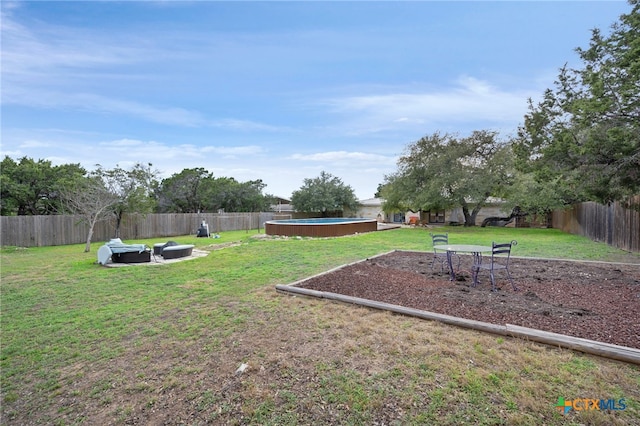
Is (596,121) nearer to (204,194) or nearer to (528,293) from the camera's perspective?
(528,293)

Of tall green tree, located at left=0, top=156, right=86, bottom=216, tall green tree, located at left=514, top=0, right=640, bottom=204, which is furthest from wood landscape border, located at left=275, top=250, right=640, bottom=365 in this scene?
tall green tree, located at left=0, top=156, right=86, bottom=216

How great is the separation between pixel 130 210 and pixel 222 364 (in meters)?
14.9

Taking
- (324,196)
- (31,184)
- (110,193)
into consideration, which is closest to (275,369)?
(110,193)

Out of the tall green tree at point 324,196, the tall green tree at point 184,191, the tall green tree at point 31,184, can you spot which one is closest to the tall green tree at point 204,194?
the tall green tree at point 184,191

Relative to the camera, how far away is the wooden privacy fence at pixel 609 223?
356 inches

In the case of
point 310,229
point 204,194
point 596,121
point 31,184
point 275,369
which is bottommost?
point 275,369

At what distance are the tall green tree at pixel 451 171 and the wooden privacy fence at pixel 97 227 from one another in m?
11.8

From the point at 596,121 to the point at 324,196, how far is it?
23.2 m

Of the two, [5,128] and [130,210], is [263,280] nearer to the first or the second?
[5,128]

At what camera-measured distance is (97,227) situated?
14.5m

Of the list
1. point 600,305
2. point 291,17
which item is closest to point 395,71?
point 291,17

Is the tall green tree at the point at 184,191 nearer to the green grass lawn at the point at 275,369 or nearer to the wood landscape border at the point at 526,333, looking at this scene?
the green grass lawn at the point at 275,369

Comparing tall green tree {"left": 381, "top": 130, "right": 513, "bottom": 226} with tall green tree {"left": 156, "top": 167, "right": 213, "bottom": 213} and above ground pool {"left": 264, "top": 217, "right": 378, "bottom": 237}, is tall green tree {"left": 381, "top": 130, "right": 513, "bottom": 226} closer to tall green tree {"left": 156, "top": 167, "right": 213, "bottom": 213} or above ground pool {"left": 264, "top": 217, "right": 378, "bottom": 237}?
above ground pool {"left": 264, "top": 217, "right": 378, "bottom": 237}

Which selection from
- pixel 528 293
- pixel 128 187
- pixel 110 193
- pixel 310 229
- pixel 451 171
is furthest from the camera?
pixel 451 171
